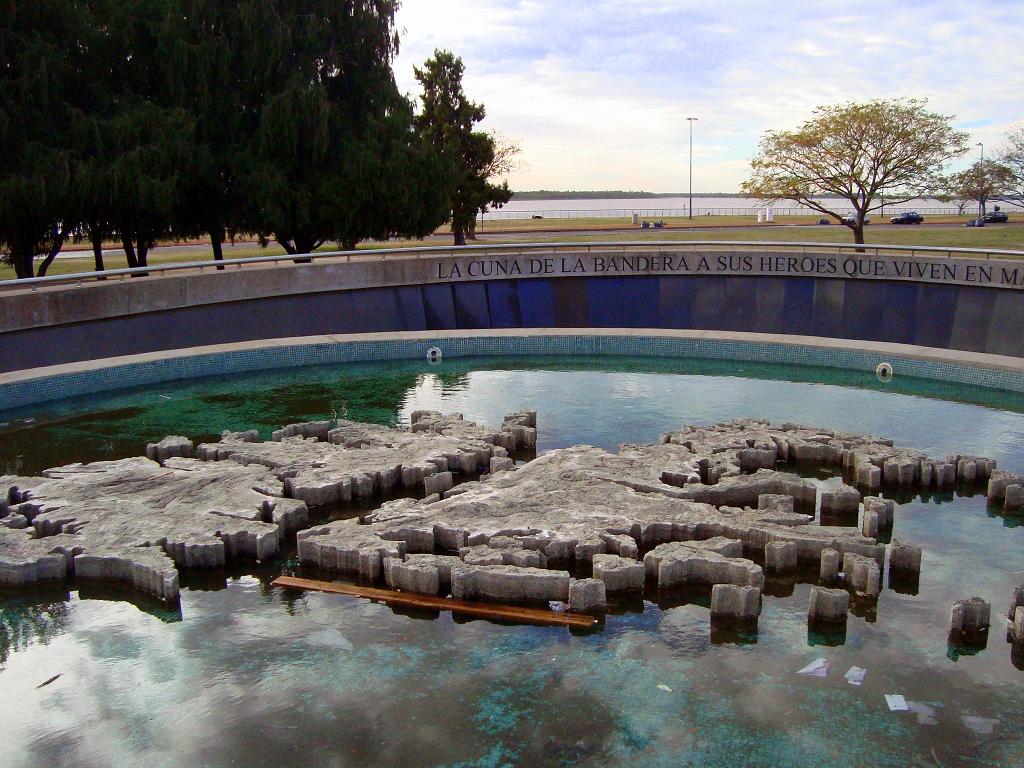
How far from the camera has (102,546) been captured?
749 cm

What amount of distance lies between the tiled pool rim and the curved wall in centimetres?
190

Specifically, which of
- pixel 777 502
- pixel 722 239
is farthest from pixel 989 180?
pixel 777 502

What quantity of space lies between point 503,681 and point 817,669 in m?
1.84

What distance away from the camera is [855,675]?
5828 mm

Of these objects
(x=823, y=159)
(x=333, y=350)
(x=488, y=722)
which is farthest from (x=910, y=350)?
(x=823, y=159)

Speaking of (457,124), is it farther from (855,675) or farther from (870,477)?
(855,675)

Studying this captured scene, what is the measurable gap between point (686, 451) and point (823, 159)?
21.8 meters

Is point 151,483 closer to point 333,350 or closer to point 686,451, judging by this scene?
point 686,451

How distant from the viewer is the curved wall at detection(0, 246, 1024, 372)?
612 inches

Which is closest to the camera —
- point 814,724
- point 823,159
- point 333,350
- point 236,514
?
point 814,724

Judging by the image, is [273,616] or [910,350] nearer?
[273,616]

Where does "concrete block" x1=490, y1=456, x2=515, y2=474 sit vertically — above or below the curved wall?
below

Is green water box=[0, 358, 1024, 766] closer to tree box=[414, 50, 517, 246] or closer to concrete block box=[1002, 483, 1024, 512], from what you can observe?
concrete block box=[1002, 483, 1024, 512]

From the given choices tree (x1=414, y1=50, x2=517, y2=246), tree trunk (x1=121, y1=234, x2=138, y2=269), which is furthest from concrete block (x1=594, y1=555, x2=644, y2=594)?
tree (x1=414, y1=50, x2=517, y2=246)
